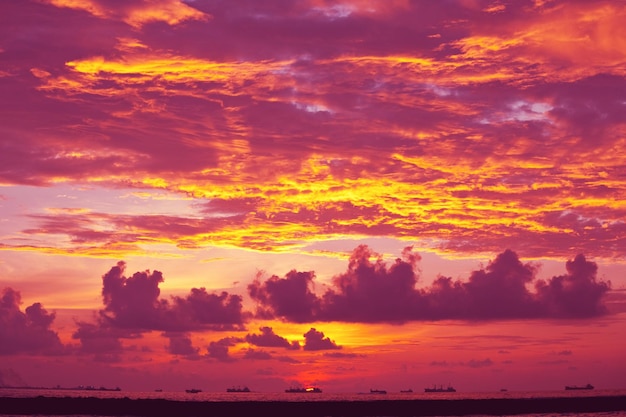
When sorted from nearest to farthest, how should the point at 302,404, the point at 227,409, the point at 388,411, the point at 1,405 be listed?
the point at 1,405 → the point at 227,409 → the point at 388,411 → the point at 302,404

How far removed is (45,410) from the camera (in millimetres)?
119875

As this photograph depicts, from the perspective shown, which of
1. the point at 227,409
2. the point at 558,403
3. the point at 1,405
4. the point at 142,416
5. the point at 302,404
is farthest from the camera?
the point at 558,403

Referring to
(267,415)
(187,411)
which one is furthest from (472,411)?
(187,411)

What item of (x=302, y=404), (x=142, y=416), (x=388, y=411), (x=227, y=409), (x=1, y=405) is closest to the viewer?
(x=142, y=416)

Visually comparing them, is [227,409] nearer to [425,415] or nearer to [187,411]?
[187,411]

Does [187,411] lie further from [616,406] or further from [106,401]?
[616,406]

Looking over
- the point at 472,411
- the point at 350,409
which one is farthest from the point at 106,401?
the point at 472,411

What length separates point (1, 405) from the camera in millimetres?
122875

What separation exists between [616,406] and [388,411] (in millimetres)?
52551

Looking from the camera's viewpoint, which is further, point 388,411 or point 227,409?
point 388,411

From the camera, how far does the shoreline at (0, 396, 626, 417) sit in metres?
121

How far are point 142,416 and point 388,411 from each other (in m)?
49.4

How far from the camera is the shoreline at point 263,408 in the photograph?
12100cm

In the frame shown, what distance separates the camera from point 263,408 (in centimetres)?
13000
